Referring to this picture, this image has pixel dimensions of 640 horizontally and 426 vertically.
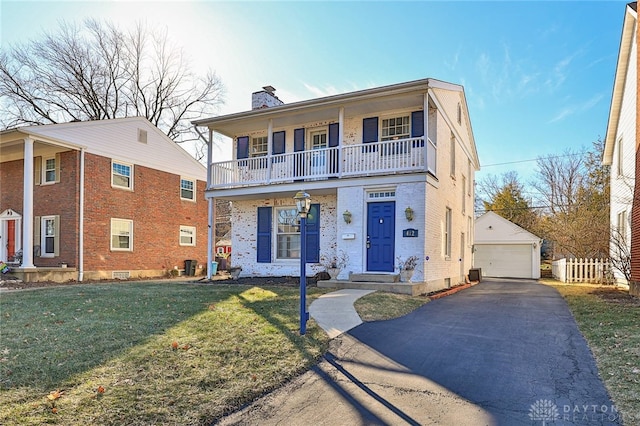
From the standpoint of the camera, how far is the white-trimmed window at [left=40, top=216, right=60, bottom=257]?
16.3m

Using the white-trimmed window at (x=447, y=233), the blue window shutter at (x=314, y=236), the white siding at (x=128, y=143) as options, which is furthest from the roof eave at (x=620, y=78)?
the white siding at (x=128, y=143)

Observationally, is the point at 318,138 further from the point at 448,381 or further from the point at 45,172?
the point at 45,172

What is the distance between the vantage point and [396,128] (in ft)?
44.4

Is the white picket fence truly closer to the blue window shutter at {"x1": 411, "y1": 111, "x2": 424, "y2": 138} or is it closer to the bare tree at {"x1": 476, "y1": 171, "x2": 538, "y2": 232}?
the blue window shutter at {"x1": 411, "y1": 111, "x2": 424, "y2": 138}

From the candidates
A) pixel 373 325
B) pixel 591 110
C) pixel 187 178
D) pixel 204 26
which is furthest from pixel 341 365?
pixel 591 110

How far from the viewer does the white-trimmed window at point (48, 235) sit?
53.4 feet

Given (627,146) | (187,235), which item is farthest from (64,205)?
(627,146)

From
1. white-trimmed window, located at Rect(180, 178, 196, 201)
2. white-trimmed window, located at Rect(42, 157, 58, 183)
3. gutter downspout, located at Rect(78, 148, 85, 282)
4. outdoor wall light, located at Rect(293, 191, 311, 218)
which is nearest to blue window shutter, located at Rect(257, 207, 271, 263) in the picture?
gutter downspout, located at Rect(78, 148, 85, 282)

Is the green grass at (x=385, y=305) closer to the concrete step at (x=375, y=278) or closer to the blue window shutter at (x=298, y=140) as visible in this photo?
the concrete step at (x=375, y=278)

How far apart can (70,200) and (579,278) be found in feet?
73.8

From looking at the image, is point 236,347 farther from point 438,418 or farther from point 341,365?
point 438,418

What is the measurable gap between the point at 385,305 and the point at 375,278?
2844 mm

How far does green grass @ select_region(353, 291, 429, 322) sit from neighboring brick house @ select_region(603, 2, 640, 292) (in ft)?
21.8

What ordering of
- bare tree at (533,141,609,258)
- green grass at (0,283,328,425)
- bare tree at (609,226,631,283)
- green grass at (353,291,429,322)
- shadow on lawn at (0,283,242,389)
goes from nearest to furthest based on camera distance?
green grass at (0,283,328,425) → shadow on lawn at (0,283,242,389) → green grass at (353,291,429,322) → bare tree at (609,226,631,283) → bare tree at (533,141,609,258)
